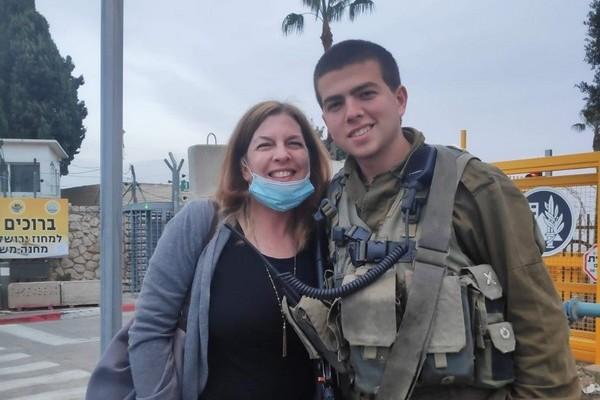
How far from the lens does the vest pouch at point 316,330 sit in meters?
1.59

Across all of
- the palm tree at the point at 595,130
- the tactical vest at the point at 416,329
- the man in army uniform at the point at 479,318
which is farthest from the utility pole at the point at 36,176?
the palm tree at the point at 595,130

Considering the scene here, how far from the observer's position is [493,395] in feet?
5.01

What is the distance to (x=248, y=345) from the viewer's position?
1.77 metres

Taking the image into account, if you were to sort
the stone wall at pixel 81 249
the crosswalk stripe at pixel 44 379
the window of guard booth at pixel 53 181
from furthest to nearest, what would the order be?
the window of guard booth at pixel 53 181, the stone wall at pixel 81 249, the crosswalk stripe at pixel 44 379

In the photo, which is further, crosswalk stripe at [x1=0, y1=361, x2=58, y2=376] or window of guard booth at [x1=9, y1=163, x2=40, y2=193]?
window of guard booth at [x1=9, y1=163, x2=40, y2=193]

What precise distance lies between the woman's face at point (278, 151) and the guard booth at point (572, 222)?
401 centimetres

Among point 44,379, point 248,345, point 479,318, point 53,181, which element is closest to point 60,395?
point 44,379

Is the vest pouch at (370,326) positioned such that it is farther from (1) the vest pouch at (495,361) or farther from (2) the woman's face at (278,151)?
(2) the woman's face at (278,151)

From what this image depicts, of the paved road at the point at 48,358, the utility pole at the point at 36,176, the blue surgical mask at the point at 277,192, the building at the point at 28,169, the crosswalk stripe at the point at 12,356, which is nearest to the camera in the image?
the blue surgical mask at the point at 277,192

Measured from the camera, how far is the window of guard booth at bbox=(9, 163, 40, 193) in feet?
38.5

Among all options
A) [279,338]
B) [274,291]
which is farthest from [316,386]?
[274,291]

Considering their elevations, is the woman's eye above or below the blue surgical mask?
above

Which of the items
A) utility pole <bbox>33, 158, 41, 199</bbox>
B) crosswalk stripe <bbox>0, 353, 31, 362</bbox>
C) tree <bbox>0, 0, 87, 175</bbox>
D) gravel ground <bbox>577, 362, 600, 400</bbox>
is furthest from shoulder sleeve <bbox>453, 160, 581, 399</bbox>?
tree <bbox>0, 0, 87, 175</bbox>

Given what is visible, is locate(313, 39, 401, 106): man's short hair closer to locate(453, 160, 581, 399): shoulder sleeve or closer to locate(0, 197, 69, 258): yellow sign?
locate(453, 160, 581, 399): shoulder sleeve
